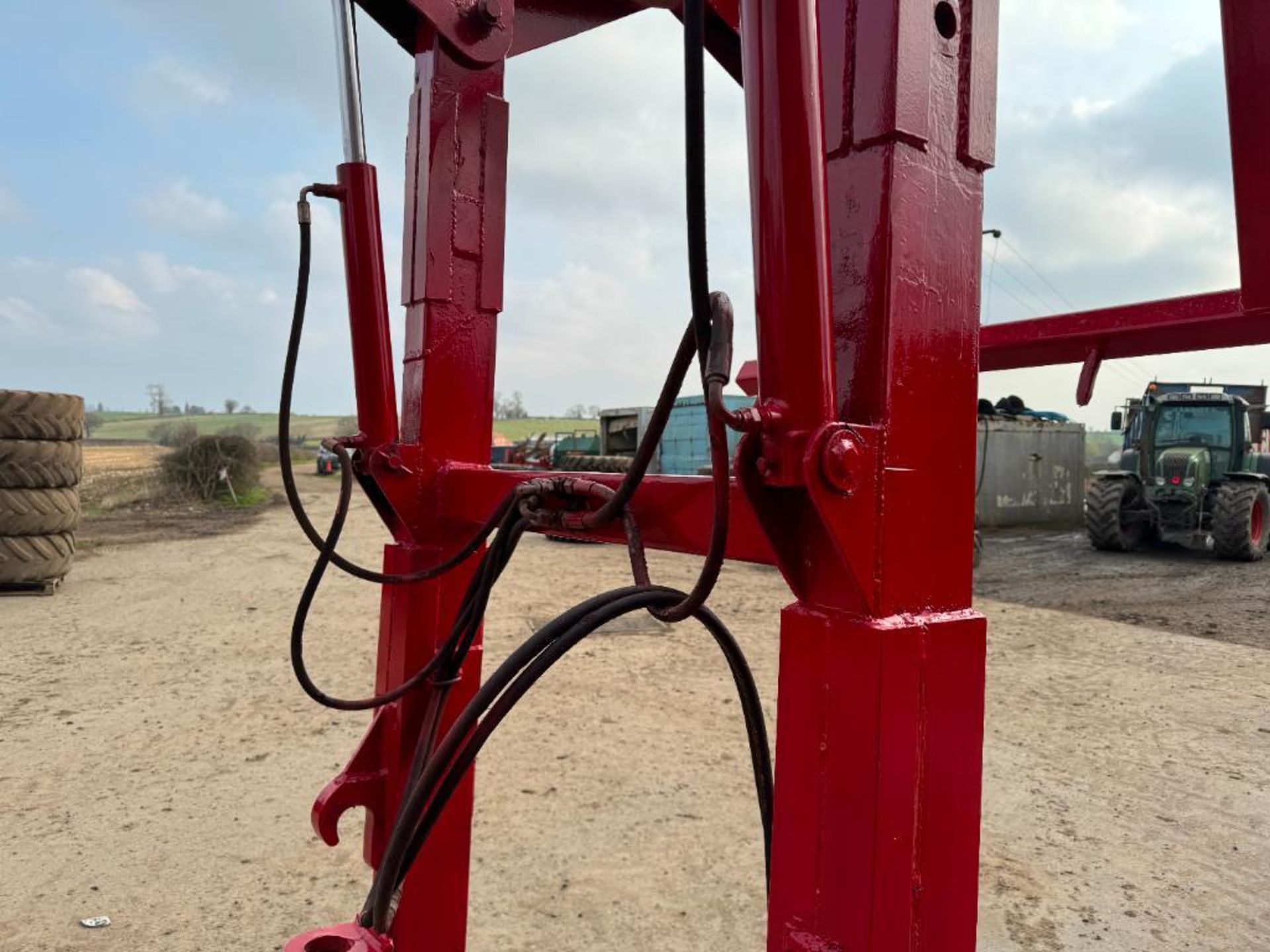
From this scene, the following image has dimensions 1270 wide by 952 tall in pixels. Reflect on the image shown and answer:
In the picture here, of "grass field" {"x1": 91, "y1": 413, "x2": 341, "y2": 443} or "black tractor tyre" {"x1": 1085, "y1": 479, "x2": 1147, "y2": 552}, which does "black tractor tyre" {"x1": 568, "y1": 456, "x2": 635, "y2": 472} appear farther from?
"grass field" {"x1": 91, "y1": 413, "x2": 341, "y2": 443}

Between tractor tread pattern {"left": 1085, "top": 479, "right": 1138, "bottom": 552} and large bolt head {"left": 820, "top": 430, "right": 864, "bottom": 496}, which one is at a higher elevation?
large bolt head {"left": 820, "top": 430, "right": 864, "bottom": 496}

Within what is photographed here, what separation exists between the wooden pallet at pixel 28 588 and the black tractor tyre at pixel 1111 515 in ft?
38.3

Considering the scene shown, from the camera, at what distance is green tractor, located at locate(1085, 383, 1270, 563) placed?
411 inches

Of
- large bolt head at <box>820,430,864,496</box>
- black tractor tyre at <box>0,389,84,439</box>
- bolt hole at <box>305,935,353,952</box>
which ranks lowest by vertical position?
bolt hole at <box>305,935,353,952</box>

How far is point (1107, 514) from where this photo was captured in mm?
11211

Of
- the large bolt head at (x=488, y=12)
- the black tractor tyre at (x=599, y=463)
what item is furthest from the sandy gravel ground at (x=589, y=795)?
the black tractor tyre at (x=599, y=463)

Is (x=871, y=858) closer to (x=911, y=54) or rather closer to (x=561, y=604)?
(x=911, y=54)

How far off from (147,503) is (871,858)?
18021 millimetres

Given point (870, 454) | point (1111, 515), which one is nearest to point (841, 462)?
point (870, 454)

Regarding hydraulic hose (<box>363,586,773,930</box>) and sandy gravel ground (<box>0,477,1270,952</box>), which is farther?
sandy gravel ground (<box>0,477,1270,952</box>)

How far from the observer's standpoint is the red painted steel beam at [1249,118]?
127cm

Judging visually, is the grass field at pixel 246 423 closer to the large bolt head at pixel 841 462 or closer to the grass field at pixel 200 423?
the grass field at pixel 200 423

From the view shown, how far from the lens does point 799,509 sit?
0.90 meters

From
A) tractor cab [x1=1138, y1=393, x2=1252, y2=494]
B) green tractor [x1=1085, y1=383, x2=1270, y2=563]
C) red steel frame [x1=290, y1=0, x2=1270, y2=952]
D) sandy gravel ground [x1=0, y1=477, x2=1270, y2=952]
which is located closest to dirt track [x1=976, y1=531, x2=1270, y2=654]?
green tractor [x1=1085, y1=383, x2=1270, y2=563]
